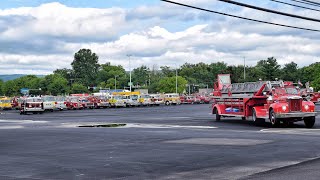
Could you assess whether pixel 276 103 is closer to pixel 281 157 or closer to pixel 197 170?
pixel 281 157

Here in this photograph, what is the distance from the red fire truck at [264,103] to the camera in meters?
26.1

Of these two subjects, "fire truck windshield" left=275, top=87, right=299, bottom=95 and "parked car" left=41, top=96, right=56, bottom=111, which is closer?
"fire truck windshield" left=275, top=87, right=299, bottom=95

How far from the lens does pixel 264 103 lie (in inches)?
1133

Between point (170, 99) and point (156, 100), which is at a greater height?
point (170, 99)

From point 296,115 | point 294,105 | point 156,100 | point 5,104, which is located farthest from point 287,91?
point 5,104

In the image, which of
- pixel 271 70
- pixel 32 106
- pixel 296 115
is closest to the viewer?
pixel 296 115

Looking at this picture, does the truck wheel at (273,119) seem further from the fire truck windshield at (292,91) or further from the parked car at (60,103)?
the parked car at (60,103)


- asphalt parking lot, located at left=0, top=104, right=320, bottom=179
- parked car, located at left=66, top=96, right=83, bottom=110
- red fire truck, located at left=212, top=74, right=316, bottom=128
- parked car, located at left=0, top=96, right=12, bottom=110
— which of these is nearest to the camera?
asphalt parking lot, located at left=0, top=104, right=320, bottom=179

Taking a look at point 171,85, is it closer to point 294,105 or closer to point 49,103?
point 49,103

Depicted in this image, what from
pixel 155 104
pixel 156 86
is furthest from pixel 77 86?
pixel 155 104

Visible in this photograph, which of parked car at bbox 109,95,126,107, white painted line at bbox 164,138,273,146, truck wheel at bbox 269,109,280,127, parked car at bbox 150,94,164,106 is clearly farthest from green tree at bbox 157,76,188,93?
white painted line at bbox 164,138,273,146

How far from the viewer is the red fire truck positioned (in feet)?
85.7

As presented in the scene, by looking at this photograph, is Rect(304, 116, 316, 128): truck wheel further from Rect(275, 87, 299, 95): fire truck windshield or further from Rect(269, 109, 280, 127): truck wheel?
Rect(275, 87, 299, 95): fire truck windshield

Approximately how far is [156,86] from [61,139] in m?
160
